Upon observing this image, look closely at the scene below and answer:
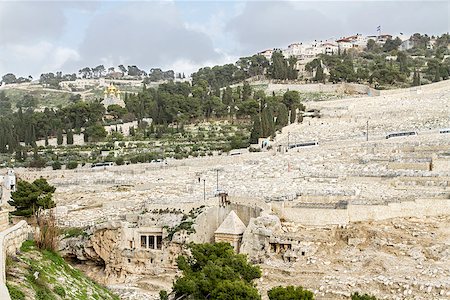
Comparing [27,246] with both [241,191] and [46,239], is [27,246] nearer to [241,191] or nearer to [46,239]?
[46,239]

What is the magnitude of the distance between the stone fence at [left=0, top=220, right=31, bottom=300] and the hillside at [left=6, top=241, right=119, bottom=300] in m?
0.16

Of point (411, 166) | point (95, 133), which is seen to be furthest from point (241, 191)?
point (95, 133)

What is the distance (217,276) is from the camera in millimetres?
14523

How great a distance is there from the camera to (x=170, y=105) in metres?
52.6

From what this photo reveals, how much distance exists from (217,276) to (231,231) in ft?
21.8

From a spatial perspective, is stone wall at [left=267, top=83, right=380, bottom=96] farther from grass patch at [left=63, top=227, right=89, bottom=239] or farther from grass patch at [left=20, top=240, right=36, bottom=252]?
grass patch at [left=20, top=240, right=36, bottom=252]

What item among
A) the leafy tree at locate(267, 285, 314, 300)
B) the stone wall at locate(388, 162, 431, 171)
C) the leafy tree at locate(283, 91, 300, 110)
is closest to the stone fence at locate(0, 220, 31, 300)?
the leafy tree at locate(267, 285, 314, 300)

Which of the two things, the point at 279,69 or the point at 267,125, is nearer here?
the point at 267,125

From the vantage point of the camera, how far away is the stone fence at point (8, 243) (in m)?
9.17

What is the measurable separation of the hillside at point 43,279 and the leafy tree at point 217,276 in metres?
2.24

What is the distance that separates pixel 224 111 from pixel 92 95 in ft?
181

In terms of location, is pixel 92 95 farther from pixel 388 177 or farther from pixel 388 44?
pixel 388 177

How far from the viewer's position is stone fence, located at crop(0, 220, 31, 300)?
30.1 feet

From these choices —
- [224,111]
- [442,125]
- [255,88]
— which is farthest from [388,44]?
[442,125]
